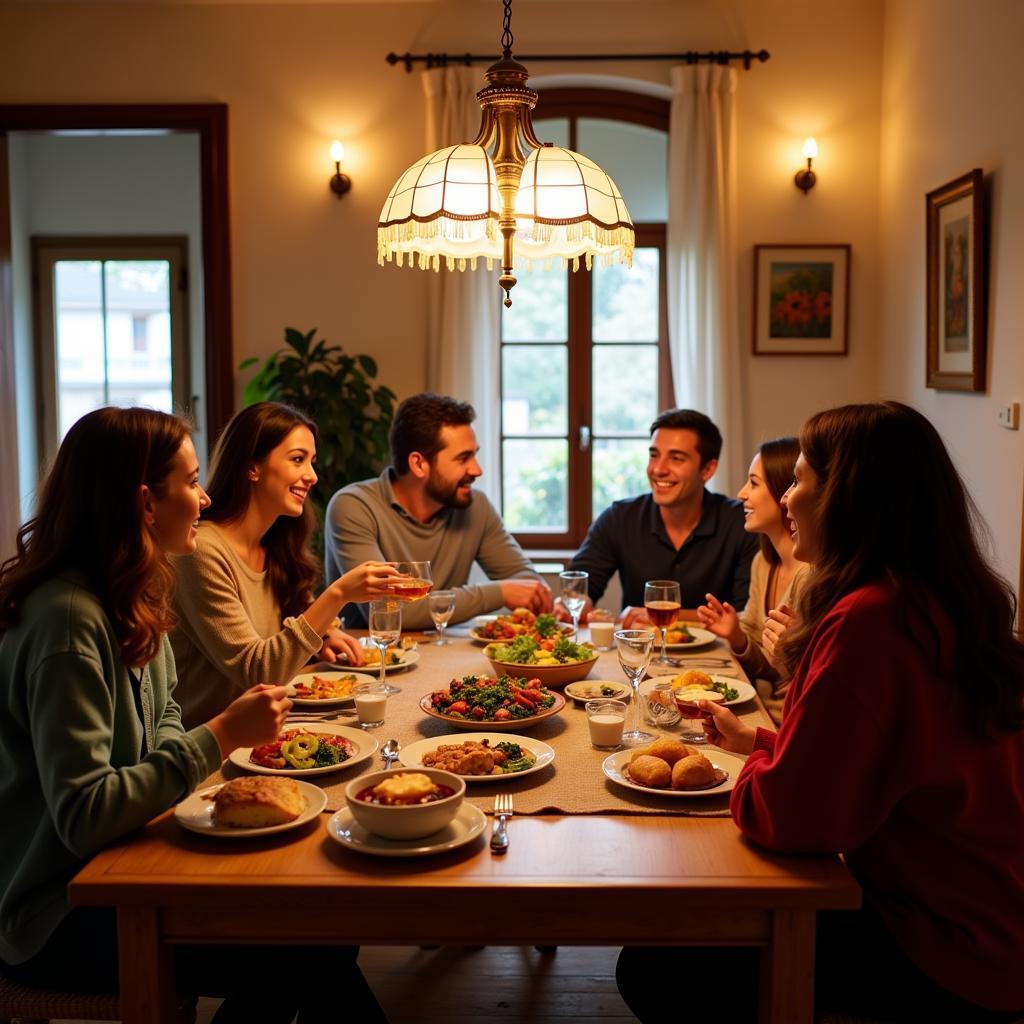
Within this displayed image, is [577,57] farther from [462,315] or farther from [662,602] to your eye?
[662,602]

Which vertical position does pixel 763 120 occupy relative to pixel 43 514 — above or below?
above

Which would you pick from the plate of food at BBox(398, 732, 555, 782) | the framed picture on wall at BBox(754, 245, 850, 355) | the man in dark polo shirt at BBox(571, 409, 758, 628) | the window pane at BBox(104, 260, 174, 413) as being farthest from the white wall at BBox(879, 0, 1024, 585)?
the window pane at BBox(104, 260, 174, 413)

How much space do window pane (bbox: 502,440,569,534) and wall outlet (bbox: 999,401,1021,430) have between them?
7.19ft

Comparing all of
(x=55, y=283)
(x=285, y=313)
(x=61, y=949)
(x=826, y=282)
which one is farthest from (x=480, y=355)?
(x=61, y=949)

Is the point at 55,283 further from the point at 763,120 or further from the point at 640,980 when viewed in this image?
the point at 640,980

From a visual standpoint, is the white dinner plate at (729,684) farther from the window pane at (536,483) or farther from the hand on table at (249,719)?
the window pane at (536,483)

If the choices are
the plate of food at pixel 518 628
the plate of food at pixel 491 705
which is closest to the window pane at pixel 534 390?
the plate of food at pixel 518 628

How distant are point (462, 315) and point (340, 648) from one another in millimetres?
2563

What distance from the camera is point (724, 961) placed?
5.34ft

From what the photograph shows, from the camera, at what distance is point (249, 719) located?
1.56 meters

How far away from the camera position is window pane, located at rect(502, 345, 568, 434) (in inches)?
204

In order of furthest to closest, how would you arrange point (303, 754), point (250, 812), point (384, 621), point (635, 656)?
point (384, 621)
point (635, 656)
point (303, 754)
point (250, 812)

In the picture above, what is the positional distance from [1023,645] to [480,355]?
11.5ft

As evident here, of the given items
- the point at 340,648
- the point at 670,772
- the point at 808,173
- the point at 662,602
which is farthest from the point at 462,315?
the point at 670,772
